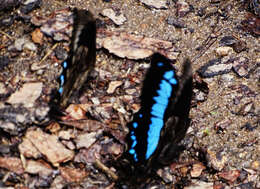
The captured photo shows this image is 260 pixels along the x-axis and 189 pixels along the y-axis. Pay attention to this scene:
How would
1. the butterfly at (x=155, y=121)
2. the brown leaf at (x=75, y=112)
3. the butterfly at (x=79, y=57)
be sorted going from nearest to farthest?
the butterfly at (x=155, y=121), the butterfly at (x=79, y=57), the brown leaf at (x=75, y=112)

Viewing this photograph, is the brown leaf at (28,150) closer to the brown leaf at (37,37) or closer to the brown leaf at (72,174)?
the brown leaf at (72,174)

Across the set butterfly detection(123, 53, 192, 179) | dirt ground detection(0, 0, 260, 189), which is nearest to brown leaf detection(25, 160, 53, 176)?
dirt ground detection(0, 0, 260, 189)

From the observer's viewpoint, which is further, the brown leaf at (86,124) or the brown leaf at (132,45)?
the brown leaf at (132,45)

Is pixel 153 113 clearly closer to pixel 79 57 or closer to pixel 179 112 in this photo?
pixel 179 112

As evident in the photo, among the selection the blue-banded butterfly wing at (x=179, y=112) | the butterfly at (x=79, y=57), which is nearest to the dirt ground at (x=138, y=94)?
the butterfly at (x=79, y=57)

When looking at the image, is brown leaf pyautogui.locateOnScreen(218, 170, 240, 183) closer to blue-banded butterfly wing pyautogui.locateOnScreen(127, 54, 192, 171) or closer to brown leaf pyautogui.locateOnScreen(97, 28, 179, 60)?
blue-banded butterfly wing pyautogui.locateOnScreen(127, 54, 192, 171)

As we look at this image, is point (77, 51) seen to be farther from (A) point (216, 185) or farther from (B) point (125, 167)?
(A) point (216, 185)
